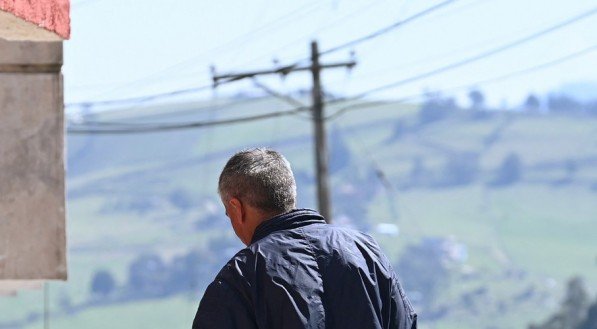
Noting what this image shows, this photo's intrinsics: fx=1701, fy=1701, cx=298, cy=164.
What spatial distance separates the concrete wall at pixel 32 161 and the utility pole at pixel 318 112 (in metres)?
13.2

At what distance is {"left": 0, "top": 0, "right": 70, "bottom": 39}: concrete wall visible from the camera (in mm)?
5414

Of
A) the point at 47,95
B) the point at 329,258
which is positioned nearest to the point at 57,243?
the point at 47,95

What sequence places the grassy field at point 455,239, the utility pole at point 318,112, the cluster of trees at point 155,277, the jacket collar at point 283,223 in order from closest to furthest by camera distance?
the jacket collar at point 283,223 < the utility pole at point 318,112 < the grassy field at point 455,239 < the cluster of trees at point 155,277

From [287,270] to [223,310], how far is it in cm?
23

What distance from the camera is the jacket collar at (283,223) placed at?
533 centimetres

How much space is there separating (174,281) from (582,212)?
45.9m

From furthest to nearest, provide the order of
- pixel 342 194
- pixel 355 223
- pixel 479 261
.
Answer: pixel 342 194 → pixel 355 223 → pixel 479 261

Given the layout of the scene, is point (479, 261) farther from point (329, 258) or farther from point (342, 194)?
point (329, 258)

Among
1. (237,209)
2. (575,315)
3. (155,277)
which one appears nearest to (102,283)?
(155,277)

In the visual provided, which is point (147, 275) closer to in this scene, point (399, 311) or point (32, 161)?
point (32, 161)

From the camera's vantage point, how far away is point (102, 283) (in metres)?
168

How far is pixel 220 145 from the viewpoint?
199375 millimetres

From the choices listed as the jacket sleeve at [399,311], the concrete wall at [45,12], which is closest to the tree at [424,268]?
the concrete wall at [45,12]

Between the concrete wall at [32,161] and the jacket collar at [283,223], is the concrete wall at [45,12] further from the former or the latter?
the concrete wall at [32,161]
